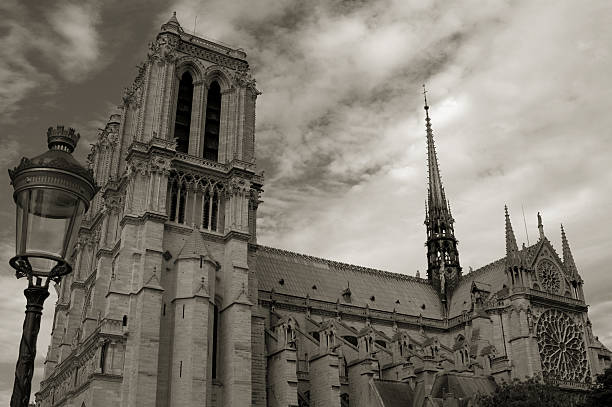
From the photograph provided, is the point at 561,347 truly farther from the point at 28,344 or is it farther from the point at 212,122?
the point at 28,344

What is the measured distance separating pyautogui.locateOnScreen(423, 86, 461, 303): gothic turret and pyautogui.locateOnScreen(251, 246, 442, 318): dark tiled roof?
5.27 feet

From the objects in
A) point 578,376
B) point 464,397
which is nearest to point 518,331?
point 578,376

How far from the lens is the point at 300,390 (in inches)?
1709

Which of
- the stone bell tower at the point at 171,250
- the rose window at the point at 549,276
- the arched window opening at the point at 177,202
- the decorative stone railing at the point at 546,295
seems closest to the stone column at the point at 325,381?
the stone bell tower at the point at 171,250

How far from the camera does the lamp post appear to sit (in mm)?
9391

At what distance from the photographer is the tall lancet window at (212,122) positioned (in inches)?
1843

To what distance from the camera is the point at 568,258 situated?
202 feet

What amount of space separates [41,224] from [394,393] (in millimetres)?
37061

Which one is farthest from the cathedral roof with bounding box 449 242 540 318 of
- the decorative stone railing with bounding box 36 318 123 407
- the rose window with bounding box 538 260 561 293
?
the decorative stone railing with bounding box 36 318 123 407

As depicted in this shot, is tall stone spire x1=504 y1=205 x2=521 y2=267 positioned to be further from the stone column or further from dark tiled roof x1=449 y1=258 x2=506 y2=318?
the stone column

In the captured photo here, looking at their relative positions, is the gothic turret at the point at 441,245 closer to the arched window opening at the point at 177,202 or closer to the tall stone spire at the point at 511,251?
the tall stone spire at the point at 511,251

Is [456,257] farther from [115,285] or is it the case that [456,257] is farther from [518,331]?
[115,285]

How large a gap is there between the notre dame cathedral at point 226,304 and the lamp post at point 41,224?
26.7 metres

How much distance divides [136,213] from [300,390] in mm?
16233
